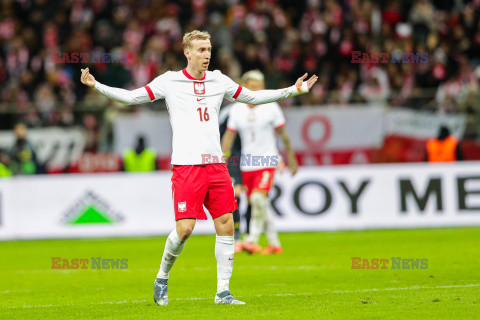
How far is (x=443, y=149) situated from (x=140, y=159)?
20.0 feet

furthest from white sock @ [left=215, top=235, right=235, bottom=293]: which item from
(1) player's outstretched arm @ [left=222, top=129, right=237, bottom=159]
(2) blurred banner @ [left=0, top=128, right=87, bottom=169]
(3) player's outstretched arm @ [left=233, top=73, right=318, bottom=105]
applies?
(2) blurred banner @ [left=0, top=128, right=87, bottom=169]

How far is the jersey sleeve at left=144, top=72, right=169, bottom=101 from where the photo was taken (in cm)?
752

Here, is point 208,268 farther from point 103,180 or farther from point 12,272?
point 103,180

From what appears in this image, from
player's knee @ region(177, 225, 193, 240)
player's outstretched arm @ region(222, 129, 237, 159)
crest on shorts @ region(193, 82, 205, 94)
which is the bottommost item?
player's knee @ region(177, 225, 193, 240)

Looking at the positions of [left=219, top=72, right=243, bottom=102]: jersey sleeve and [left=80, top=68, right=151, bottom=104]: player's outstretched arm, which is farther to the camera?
[left=219, top=72, right=243, bottom=102]: jersey sleeve

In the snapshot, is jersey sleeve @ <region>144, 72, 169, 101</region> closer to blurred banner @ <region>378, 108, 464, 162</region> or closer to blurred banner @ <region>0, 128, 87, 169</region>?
blurred banner @ <region>378, 108, 464, 162</region>

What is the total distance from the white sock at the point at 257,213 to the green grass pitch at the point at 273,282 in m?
0.34

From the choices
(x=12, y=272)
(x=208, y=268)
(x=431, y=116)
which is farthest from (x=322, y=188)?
(x=12, y=272)

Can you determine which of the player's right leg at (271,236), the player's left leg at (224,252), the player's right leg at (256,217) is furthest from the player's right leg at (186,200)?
the player's right leg at (271,236)

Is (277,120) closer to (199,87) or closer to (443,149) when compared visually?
(199,87)

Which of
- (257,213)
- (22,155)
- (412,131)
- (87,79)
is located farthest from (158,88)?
(412,131)

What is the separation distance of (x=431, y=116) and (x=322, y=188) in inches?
142

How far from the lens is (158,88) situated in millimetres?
7547

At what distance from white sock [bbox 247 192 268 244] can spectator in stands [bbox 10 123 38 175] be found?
725cm
